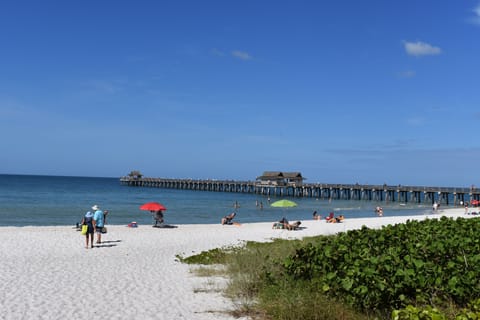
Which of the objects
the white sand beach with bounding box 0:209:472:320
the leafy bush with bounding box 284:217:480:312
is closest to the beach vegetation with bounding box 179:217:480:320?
the leafy bush with bounding box 284:217:480:312

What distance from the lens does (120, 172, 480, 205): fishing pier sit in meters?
57.2

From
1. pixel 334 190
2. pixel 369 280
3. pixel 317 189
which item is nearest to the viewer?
pixel 369 280

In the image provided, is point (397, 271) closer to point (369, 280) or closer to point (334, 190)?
point (369, 280)

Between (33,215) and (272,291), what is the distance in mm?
30208

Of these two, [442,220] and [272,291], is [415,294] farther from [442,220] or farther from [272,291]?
[442,220]

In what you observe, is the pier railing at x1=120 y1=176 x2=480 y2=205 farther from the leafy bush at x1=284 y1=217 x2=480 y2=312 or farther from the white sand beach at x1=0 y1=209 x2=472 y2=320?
the leafy bush at x1=284 y1=217 x2=480 y2=312

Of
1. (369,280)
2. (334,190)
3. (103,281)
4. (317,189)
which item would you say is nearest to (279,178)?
(317,189)

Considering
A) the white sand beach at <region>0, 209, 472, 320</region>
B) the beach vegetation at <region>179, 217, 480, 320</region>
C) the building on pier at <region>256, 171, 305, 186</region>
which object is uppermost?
the building on pier at <region>256, 171, 305, 186</region>

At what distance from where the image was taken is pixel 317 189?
2879 inches

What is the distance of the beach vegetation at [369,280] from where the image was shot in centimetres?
596

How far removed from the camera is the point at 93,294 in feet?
28.7

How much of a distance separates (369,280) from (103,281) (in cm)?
638

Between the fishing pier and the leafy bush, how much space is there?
169ft

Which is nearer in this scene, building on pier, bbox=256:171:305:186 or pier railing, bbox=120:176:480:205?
pier railing, bbox=120:176:480:205
